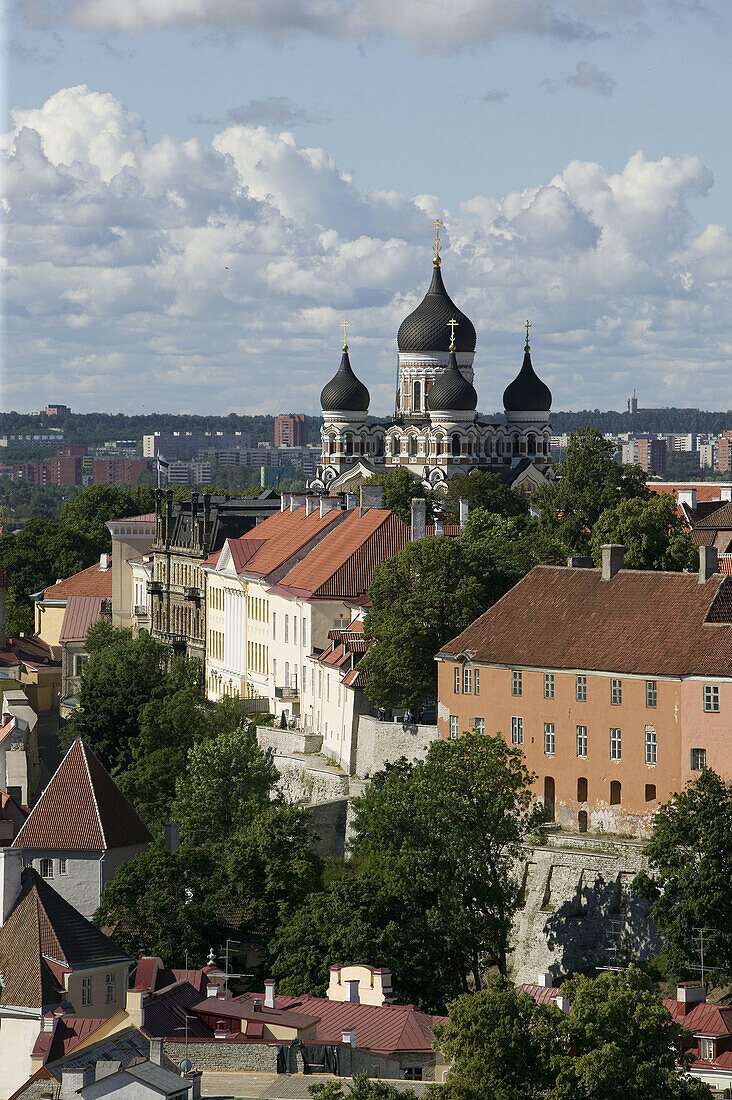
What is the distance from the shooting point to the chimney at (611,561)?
240 feet

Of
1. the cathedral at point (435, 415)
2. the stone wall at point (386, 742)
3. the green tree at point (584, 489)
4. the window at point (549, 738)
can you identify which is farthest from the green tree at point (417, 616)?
the cathedral at point (435, 415)

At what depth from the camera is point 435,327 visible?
502ft

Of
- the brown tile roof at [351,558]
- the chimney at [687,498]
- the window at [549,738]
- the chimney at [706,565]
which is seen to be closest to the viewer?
the chimney at [706,565]

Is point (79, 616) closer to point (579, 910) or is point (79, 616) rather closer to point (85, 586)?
point (85, 586)

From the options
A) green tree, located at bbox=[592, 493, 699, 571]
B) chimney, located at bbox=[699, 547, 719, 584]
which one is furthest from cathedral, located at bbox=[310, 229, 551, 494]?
chimney, located at bbox=[699, 547, 719, 584]

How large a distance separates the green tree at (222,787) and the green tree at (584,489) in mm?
14413

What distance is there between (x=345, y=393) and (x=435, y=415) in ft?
28.5

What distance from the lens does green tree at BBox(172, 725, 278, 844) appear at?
253 feet

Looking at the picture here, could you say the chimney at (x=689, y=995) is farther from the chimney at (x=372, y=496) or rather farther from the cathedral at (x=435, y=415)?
the cathedral at (x=435, y=415)

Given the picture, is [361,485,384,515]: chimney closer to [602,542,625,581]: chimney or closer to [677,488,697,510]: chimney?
[677,488,697,510]: chimney

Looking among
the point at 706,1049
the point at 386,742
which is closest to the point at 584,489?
the point at 386,742

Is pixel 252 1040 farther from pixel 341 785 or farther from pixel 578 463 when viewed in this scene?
pixel 578 463

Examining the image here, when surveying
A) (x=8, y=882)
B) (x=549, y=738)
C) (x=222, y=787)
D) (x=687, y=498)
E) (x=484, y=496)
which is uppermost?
(x=687, y=498)

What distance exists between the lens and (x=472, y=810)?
67438mm
